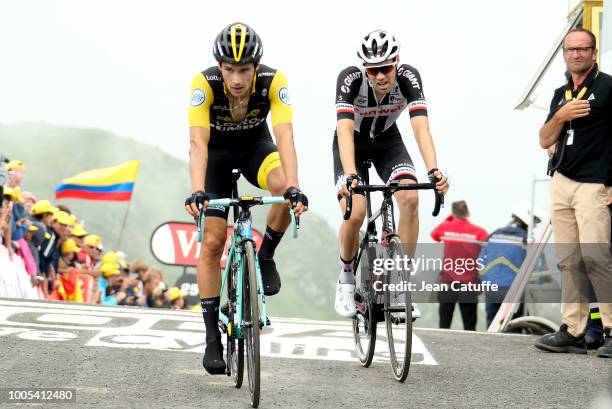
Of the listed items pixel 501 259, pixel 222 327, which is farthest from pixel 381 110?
pixel 501 259

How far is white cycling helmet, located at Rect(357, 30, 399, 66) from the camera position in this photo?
757 centimetres

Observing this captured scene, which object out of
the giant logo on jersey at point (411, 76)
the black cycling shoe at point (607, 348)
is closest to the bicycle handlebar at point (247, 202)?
the giant logo on jersey at point (411, 76)

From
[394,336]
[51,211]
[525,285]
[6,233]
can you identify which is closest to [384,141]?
[394,336]

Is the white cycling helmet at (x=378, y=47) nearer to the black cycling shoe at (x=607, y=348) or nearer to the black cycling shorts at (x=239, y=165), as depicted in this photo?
the black cycling shorts at (x=239, y=165)

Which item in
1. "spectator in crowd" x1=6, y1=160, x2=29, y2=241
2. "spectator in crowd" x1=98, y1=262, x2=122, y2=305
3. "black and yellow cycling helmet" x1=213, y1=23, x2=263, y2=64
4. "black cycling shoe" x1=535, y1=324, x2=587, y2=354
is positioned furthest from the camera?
"spectator in crowd" x1=98, y1=262, x2=122, y2=305

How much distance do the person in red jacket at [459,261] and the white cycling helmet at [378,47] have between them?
22.5 ft

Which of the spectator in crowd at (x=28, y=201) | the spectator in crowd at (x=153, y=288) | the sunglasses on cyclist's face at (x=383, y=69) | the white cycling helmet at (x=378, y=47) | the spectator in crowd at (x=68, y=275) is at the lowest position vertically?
the spectator in crowd at (x=153, y=288)

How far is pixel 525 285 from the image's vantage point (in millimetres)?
12094

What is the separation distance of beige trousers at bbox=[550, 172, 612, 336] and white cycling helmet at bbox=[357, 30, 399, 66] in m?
2.34

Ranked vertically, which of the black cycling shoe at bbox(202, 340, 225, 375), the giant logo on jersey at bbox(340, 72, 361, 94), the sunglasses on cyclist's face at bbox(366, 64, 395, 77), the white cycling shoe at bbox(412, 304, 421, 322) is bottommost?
the black cycling shoe at bbox(202, 340, 225, 375)

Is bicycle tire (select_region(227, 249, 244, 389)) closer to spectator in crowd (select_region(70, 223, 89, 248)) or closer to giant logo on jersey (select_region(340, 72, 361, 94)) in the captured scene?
A: giant logo on jersey (select_region(340, 72, 361, 94))

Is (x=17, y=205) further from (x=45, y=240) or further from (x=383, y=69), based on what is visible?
(x=383, y=69)

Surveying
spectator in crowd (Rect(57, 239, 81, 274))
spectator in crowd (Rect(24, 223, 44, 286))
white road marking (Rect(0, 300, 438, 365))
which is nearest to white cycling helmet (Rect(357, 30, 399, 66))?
white road marking (Rect(0, 300, 438, 365))

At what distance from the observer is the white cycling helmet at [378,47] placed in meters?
7.57
